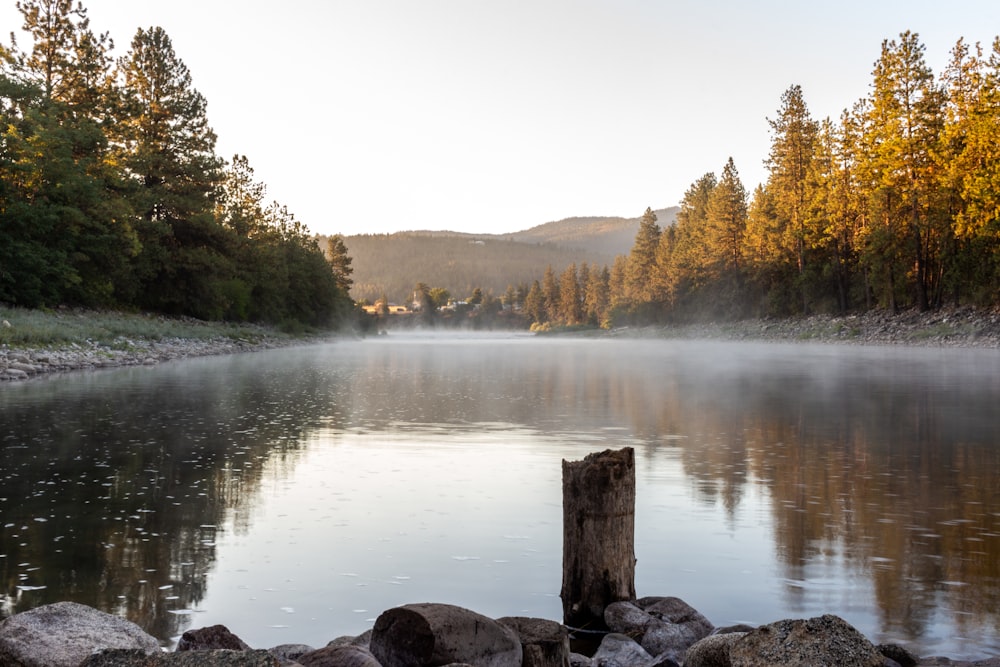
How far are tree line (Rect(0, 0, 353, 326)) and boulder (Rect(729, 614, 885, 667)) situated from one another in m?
36.3

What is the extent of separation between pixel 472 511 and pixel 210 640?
394 cm

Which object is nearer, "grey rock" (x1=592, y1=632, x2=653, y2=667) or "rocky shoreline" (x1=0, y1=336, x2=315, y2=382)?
"grey rock" (x1=592, y1=632, x2=653, y2=667)

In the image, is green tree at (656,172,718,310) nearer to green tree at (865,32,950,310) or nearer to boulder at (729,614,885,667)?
green tree at (865,32,950,310)

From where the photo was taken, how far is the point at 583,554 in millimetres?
5078

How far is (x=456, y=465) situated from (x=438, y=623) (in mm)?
6178

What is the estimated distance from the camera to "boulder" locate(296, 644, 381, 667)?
362cm

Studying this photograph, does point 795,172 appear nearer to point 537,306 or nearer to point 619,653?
point 619,653

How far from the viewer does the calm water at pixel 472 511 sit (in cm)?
515

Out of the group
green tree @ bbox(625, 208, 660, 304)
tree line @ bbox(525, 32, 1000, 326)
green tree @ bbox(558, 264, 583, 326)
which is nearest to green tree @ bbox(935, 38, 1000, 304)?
tree line @ bbox(525, 32, 1000, 326)

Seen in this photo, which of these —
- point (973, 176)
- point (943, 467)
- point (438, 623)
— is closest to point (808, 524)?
point (943, 467)

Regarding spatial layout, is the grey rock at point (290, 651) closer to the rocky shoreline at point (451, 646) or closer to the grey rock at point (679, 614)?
the rocky shoreline at point (451, 646)

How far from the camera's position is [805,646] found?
349cm

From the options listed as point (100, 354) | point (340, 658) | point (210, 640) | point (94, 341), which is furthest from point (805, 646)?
point (94, 341)

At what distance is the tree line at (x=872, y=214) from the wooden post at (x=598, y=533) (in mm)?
39870
